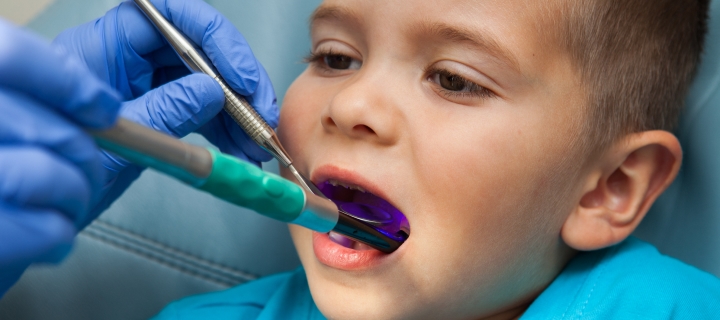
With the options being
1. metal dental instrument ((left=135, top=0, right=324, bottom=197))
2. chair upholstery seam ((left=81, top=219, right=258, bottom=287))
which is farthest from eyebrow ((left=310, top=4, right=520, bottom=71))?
chair upholstery seam ((left=81, top=219, right=258, bottom=287))

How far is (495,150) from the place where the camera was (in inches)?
35.8

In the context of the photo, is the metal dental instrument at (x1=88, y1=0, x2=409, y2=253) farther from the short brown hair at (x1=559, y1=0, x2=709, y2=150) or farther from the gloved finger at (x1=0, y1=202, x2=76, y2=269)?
the short brown hair at (x1=559, y1=0, x2=709, y2=150)

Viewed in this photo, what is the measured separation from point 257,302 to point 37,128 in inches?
30.2

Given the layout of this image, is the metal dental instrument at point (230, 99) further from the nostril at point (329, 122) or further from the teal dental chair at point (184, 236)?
the teal dental chair at point (184, 236)

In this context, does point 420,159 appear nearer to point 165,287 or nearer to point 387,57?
point 387,57

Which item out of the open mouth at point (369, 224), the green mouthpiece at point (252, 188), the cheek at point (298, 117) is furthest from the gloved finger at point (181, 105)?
A: the green mouthpiece at point (252, 188)

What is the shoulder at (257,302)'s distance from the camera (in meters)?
1.24

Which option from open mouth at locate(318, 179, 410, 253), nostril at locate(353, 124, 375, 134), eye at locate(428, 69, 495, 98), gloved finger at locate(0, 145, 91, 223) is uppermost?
gloved finger at locate(0, 145, 91, 223)

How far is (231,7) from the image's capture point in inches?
59.5

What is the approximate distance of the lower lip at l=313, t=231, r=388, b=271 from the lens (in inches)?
38.1

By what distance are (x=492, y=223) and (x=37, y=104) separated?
23.8 inches

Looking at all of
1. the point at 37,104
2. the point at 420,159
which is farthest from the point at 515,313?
the point at 37,104

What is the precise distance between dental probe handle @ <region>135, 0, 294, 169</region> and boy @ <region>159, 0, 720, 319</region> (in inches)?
2.1

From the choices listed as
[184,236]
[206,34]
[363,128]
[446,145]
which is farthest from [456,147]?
[184,236]
